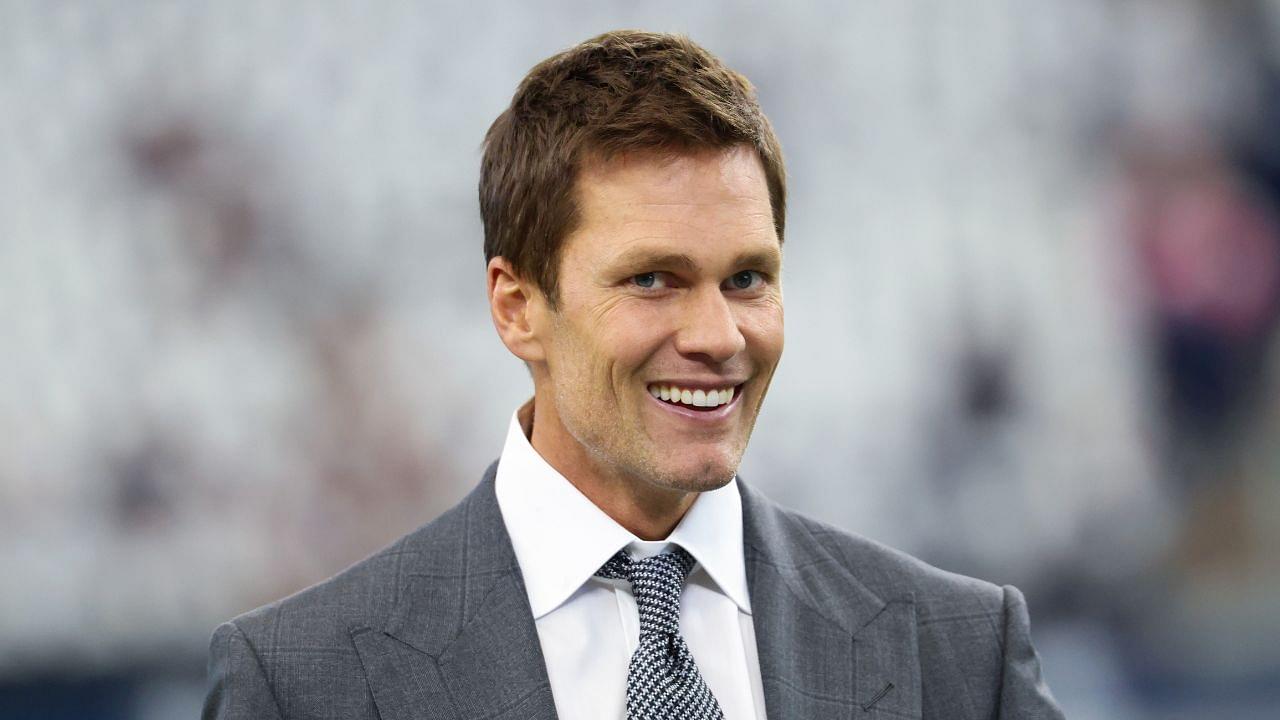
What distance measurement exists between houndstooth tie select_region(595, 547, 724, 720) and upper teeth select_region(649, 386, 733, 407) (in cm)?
28

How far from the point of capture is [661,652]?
2.25m

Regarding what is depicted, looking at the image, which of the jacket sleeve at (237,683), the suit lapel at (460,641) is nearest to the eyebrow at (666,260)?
the suit lapel at (460,641)

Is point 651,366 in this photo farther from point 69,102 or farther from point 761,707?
point 69,102

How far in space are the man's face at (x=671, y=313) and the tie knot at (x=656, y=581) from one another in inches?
6.0

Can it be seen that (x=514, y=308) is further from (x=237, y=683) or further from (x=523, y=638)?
(x=237, y=683)

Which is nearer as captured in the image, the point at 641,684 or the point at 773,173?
the point at 641,684

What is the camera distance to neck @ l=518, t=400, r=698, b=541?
239 cm

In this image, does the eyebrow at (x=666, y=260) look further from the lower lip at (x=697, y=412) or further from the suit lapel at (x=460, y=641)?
the suit lapel at (x=460, y=641)

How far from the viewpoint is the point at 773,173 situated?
2.40 meters

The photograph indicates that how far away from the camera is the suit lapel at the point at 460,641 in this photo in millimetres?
2195

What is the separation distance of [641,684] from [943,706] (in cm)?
56

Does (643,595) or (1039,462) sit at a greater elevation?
(643,595)

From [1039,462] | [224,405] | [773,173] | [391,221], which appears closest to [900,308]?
[1039,462]

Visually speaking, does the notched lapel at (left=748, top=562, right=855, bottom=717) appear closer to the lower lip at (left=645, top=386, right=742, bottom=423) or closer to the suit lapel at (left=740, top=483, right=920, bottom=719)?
the suit lapel at (left=740, top=483, right=920, bottom=719)
